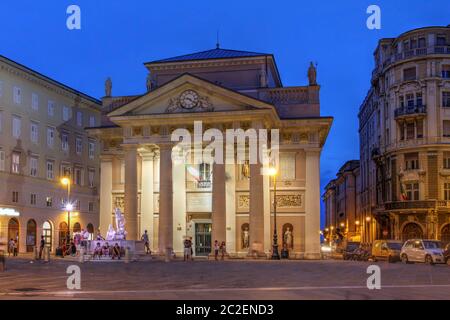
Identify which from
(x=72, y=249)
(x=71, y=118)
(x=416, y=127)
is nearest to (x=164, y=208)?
(x=72, y=249)

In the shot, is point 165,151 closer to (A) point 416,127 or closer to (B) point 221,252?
(B) point 221,252

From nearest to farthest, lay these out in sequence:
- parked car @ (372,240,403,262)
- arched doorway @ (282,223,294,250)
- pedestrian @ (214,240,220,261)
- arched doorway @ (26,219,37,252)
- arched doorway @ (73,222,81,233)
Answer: pedestrian @ (214,240,220,261)
parked car @ (372,240,403,262)
arched doorway @ (282,223,294,250)
arched doorway @ (26,219,37,252)
arched doorway @ (73,222,81,233)

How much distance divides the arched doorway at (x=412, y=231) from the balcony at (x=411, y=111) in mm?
12052

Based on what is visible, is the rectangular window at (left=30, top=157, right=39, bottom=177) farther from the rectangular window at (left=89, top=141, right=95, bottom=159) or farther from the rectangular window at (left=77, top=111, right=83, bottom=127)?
the rectangular window at (left=89, top=141, right=95, bottom=159)

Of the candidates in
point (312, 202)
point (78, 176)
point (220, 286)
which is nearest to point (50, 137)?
point (78, 176)

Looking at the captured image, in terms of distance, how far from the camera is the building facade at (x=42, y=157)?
62.6 metres

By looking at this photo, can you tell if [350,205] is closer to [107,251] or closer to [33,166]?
[33,166]

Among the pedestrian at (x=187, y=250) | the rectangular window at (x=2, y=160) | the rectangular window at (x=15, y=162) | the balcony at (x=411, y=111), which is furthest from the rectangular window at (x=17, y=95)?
the balcony at (x=411, y=111)

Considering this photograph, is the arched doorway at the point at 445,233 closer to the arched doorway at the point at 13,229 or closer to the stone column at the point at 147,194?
the stone column at the point at 147,194

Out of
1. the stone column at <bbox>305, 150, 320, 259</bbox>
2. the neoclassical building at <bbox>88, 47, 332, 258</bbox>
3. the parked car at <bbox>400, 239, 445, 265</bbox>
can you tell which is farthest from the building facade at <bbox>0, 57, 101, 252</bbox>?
the parked car at <bbox>400, 239, 445, 265</bbox>

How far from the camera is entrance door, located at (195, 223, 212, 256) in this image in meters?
55.7

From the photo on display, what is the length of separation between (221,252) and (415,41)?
3870cm

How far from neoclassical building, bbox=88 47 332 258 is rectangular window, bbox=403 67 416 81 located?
19610mm

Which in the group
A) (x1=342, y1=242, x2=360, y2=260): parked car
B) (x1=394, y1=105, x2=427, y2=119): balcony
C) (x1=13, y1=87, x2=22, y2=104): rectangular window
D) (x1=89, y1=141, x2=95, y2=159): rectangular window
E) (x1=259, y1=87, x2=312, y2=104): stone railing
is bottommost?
(x1=342, y1=242, x2=360, y2=260): parked car
